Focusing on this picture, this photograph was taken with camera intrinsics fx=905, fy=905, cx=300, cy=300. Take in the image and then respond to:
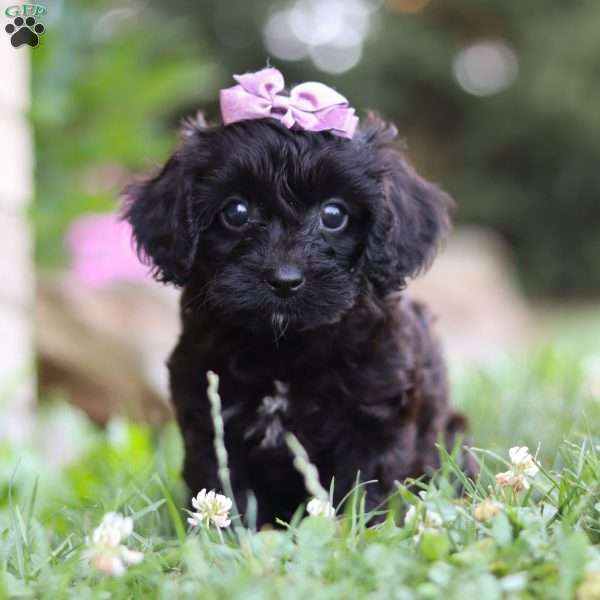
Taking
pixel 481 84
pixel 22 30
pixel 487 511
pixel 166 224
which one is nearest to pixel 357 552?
pixel 487 511

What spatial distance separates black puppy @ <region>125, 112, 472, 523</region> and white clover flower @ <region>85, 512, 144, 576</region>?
2.63ft

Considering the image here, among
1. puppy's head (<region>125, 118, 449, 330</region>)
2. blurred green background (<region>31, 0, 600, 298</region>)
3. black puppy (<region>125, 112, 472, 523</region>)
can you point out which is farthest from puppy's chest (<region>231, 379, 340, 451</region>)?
blurred green background (<region>31, 0, 600, 298</region>)

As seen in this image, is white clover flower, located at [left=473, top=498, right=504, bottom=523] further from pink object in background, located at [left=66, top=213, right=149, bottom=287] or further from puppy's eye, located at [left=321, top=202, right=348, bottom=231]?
pink object in background, located at [left=66, top=213, right=149, bottom=287]

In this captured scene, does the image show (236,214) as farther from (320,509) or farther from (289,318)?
(320,509)

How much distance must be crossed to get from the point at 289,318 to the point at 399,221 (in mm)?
471

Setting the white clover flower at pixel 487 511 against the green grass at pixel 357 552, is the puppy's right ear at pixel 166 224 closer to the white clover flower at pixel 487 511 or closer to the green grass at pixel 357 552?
the green grass at pixel 357 552

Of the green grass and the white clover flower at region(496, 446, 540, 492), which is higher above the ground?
the white clover flower at region(496, 446, 540, 492)

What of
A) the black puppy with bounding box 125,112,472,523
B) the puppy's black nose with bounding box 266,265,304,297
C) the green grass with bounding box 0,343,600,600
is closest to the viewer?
the green grass with bounding box 0,343,600,600

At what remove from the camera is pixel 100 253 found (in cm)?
645

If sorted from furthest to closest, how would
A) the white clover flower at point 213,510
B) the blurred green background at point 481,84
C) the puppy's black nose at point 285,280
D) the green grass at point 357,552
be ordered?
the blurred green background at point 481,84 → the puppy's black nose at point 285,280 → the white clover flower at point 213,510 → the green grass at point 357,552

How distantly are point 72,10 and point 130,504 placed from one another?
5704mm

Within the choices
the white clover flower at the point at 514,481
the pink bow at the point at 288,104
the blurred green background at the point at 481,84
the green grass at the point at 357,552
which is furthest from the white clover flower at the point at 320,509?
the blurred green background at the point at 481,84

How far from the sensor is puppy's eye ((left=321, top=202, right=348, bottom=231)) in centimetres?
245

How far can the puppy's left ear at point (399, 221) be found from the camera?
8.19 ft
